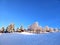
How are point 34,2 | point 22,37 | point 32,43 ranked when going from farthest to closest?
1. point 34,2
2. point 22,37
3. point 32,43

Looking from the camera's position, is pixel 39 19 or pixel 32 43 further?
pixel 39 19

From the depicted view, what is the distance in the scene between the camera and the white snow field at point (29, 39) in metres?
1.40

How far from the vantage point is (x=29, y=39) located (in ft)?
4.91

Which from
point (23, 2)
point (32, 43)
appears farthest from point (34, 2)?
point (32, 43)

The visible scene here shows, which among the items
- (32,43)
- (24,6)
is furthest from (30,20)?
(32,43)

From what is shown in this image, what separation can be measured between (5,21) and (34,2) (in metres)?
0.57

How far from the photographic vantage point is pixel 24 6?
1.76 meters

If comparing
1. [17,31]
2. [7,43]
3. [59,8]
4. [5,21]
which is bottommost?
[7,43]

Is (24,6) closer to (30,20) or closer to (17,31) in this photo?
(30,20)

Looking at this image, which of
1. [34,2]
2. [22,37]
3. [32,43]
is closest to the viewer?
[32,43]

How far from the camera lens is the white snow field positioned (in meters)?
1.40

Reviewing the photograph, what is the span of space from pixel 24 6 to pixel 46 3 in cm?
38

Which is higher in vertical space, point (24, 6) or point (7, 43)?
point (24, 6)

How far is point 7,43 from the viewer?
148cm
